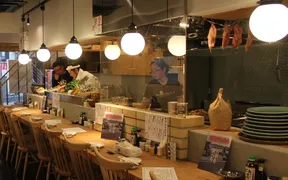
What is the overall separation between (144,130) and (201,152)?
774mm

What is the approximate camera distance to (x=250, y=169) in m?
2.18

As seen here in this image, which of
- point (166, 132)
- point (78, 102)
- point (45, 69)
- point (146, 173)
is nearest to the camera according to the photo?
point (146, 173)

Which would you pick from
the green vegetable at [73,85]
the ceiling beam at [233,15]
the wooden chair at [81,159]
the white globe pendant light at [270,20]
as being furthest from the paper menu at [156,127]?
the green vegetable at [73,85]

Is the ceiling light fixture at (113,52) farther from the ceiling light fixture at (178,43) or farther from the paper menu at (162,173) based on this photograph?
the paper menu at (162,173)

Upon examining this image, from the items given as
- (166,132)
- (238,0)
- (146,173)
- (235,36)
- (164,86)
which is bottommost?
(146,173)

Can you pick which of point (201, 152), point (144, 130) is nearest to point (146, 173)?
point (201, 152)

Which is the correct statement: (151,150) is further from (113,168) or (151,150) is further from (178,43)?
(178,43)

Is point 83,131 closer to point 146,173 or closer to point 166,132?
point 166,132

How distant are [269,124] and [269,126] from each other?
0.05 ft

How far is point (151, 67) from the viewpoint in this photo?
3.90m

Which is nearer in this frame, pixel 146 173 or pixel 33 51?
pixel 146 173

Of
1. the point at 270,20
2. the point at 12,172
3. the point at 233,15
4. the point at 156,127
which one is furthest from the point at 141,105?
the point at 12,172

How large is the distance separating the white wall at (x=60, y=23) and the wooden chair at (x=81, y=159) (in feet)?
7.38

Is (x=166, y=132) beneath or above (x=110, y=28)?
beneath
